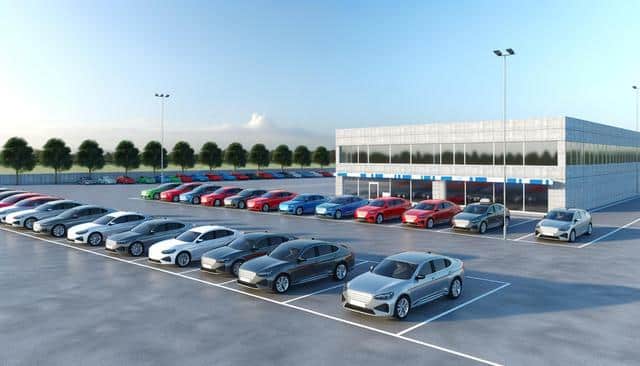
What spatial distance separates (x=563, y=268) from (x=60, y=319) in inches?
631

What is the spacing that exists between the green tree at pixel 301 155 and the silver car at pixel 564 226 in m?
97.1

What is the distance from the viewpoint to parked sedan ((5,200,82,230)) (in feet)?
86.6

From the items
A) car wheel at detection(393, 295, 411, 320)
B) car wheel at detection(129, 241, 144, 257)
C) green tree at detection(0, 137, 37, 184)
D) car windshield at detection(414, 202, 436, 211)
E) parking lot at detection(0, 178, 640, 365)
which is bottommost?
parking lot at detection(0, 178, 640, 365)

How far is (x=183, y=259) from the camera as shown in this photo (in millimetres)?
18219

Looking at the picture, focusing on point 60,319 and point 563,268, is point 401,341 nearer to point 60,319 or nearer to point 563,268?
point 60,319

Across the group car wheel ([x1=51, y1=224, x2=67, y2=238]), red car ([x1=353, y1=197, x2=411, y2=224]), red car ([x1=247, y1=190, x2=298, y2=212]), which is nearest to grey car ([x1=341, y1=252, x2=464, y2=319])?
red car ([x1=353, y1=197, x2=411, y2=224])

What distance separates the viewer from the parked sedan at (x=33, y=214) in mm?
26391

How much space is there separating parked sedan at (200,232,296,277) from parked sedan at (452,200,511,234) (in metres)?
11.8

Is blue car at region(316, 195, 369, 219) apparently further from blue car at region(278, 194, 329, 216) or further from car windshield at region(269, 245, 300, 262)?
car windshield at region(269, 245, 300, 262)

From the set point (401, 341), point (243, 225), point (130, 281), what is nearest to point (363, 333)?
point (401, 341)

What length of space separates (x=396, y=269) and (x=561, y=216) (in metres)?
15.1

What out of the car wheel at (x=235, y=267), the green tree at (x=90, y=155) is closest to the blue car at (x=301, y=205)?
the car wheel at (x=235, y=267)

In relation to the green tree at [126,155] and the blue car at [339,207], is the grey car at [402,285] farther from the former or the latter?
the green tree at [126,155]

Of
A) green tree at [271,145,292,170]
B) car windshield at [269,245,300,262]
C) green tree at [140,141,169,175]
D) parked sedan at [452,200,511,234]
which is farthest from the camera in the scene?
green tree at [271,145,292,170]
